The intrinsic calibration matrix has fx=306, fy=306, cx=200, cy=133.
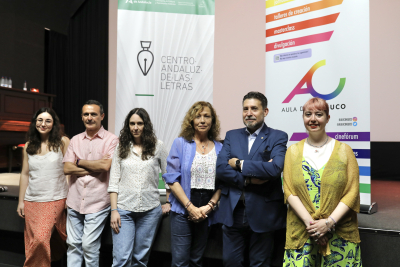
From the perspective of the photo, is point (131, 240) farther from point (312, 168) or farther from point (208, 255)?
point (312, 168)

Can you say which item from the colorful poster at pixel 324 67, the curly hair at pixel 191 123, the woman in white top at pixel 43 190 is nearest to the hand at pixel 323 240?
the curly hair at pixel 191 123

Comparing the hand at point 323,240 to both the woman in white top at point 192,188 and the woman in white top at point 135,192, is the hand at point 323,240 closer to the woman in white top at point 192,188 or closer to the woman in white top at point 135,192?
the woman in white top at point 192,188

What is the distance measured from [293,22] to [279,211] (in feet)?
5.53

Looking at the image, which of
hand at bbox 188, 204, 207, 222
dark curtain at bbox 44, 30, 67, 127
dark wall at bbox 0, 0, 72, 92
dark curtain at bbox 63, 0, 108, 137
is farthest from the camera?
→ dark curtain at bbox 44, 30, 67, 127

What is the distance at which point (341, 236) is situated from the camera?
1.65m

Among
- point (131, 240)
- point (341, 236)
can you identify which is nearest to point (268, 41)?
point (341, 236)

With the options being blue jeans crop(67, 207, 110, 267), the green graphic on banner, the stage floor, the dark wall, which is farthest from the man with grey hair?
the dark wall

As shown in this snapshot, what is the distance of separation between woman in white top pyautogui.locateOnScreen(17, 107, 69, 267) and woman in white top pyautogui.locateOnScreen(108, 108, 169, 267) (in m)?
0.63

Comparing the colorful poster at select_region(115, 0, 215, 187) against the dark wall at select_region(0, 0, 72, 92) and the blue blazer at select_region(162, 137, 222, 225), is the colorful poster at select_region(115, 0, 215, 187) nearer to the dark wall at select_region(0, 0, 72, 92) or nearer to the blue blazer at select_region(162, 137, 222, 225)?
the blue blazer at select_region(162, 137, 222, 225)

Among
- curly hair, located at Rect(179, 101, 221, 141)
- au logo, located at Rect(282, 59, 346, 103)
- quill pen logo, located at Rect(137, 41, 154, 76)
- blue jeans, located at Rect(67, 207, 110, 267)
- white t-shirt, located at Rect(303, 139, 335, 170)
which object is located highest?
quill pen logo, located at Rect(137, 41, 154, 76)

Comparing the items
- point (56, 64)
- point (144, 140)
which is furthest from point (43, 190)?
point (56, 64)

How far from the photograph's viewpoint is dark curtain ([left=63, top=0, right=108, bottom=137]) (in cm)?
477

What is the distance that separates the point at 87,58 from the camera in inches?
193

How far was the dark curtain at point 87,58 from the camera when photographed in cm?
477
